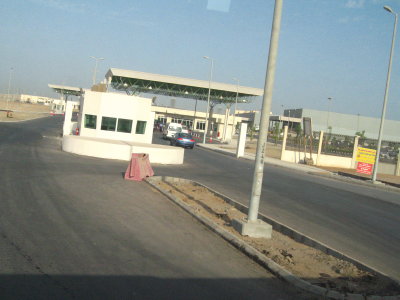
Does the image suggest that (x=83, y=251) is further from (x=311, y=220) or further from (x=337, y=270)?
(x=311, y=220)

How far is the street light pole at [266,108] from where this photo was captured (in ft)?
28.5

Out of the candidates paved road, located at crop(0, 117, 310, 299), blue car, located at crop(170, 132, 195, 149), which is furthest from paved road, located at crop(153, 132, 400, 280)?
blue car, located at crop(170, 132, 195, 149)

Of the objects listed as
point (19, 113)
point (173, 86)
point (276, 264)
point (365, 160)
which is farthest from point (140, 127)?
point (19, 113)

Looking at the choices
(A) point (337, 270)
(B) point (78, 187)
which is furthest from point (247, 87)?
(A) point (337, 270)

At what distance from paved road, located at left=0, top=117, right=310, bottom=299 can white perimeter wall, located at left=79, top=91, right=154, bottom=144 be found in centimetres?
1607

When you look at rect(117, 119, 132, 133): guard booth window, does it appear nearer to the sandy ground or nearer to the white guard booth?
the white guard booth

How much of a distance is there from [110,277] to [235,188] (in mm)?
10523

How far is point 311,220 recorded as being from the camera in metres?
11.1

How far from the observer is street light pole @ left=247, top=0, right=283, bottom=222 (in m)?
8.67

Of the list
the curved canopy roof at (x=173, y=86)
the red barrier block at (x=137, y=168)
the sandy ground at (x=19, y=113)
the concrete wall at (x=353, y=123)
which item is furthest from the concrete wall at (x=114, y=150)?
the concrete wall at (x=353, y=123)

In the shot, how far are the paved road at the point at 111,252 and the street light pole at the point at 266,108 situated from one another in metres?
1.16

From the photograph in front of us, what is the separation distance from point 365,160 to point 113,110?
18974mm

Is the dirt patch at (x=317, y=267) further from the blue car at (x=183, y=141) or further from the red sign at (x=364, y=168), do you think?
the blue car at (x=183, y=141)

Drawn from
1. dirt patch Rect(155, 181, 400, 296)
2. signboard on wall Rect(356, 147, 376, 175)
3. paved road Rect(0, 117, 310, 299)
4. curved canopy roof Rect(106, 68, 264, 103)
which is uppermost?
curved canopy roof Rect(106, 68, 264, 103)
